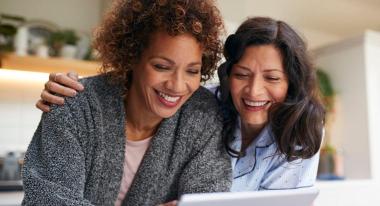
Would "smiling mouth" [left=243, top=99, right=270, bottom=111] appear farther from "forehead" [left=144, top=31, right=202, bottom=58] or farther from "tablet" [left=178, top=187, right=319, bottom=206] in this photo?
"tablet" [left=178, top=187, right=319, bottom=206]

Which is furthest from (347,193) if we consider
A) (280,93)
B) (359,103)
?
(280,93)

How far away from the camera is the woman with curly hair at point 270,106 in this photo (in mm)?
1080

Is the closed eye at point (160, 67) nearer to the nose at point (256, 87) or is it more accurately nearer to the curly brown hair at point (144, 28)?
the curly brown hair at point (144, 28)

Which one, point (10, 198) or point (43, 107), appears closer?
point (43, 107)

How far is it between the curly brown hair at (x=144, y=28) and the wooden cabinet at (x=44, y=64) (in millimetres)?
1132

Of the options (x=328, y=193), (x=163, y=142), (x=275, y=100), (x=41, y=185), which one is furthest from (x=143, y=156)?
(x=328, y=193)

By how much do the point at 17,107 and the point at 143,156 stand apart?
6.02ft

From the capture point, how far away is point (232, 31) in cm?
231

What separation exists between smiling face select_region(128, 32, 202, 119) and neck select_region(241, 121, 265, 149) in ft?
0.96

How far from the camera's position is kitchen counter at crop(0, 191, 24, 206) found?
185cm

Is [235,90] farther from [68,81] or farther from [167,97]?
[68,81]

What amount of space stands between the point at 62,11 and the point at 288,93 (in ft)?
6.79

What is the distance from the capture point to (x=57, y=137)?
86 centimetres

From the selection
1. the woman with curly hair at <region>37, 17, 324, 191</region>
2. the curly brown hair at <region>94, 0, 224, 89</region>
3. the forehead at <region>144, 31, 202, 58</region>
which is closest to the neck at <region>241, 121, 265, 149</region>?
the woman with curly hair at <region>37, 17, 324, 191</region>
